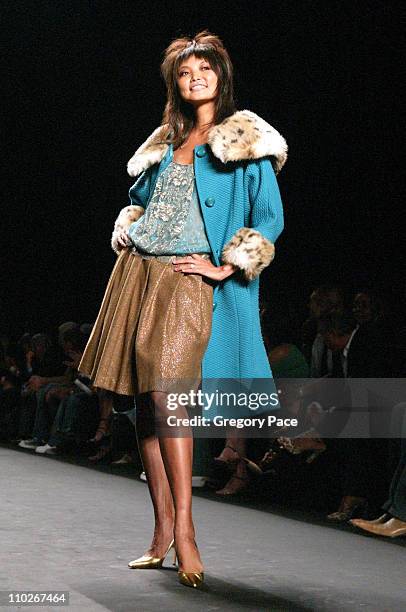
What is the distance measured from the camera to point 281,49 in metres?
5.50

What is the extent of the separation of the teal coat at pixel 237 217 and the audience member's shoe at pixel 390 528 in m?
0.94

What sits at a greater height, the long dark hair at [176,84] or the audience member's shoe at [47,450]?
the long dark hair at [176,84]

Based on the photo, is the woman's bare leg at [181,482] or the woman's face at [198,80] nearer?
the woman's bare leg at [181,482]

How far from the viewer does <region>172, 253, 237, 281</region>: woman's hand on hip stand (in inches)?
93.0

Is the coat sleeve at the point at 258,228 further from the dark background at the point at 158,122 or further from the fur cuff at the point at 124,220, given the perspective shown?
the dark background at the point at 158,122

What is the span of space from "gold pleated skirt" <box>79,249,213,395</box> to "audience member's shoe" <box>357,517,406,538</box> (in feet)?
3.44

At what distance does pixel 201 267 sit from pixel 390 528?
119cm

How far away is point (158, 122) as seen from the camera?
6520mm

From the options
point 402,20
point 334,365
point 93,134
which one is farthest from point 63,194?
point 334,365

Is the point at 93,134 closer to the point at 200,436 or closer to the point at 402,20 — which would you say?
the point at 402,20

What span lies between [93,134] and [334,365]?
388 centimetres

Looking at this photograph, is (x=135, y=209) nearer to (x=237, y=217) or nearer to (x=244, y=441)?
(x=237, y=217)

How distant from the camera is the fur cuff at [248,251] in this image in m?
2.35

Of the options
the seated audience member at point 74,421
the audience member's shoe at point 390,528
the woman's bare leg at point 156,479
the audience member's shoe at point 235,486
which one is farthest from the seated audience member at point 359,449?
the seated audience member at point 74,421
